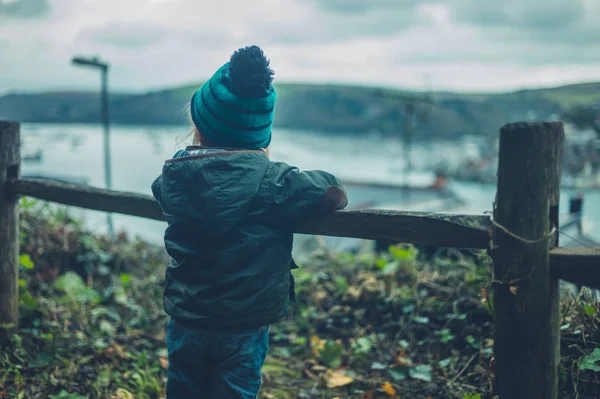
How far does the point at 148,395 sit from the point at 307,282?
1994mm

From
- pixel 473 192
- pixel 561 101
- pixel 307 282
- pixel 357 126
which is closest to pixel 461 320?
pixel 307 282

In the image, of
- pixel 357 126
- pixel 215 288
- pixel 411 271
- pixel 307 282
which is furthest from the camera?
pixel 357 126

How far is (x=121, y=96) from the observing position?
2883cm

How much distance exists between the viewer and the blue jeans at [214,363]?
6.76 feet

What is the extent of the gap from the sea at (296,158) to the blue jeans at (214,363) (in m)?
4.10

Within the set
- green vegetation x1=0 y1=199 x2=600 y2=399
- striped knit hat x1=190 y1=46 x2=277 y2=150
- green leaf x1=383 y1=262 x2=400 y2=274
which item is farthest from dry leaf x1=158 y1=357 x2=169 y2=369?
striped knit hat x1=190 y1=46 x2=277 y2=150

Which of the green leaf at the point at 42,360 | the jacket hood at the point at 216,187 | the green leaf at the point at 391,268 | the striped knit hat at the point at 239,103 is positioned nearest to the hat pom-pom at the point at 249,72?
the striped knit hat at the point at 239,103

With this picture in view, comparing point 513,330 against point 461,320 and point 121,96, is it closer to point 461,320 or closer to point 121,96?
point 461,320

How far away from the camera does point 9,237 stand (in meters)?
3.25

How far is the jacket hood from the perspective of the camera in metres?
1.92

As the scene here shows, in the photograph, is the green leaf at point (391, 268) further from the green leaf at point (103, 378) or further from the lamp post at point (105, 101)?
the lamp post at point (105, 101)

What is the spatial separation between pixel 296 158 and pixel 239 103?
1591 inches

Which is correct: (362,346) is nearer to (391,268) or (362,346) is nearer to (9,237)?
(391,268)

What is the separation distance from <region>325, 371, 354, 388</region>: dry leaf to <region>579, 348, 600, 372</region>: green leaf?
1267 millimetres
